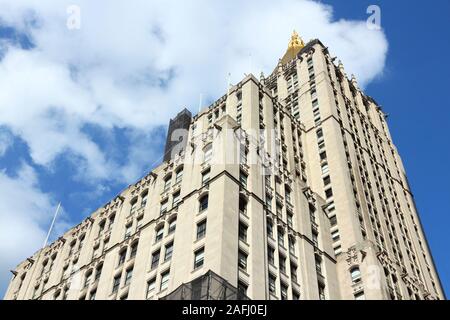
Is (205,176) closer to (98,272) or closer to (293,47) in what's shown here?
(98,272)

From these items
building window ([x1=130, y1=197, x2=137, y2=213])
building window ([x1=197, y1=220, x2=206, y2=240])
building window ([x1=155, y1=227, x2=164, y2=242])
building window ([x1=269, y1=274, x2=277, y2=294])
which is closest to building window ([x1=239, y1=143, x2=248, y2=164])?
building window ([x1=197, y1=220, x2=206, y2=240])

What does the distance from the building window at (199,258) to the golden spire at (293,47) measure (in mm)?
84000

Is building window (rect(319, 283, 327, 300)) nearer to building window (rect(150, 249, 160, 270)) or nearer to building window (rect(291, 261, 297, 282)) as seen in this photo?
building window (rect(291, 261, 297, 282))

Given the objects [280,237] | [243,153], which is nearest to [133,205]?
[243,153]

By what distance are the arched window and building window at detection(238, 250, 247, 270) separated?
14.1 metres

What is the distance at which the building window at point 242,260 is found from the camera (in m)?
41.5

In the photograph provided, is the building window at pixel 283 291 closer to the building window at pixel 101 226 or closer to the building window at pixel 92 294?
the building window at pixel 92 294

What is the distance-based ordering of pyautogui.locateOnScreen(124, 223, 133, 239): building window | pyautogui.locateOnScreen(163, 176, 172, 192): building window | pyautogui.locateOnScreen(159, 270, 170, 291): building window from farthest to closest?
pyautogui.locateOnScreen(163, 176, 172, 192): building window < pyautogui.locateOnScreen(124, 223, 133, 239): building window < pyautogui.locateOnScreen(159, 270, 170, 291): building window

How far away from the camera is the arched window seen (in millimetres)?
51125

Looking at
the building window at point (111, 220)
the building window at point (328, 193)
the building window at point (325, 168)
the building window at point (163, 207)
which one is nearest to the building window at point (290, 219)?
the building window at point (163, 207)

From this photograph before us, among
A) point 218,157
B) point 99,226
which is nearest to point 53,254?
point 99,226

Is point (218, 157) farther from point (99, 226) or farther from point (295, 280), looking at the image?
point (99, 226)

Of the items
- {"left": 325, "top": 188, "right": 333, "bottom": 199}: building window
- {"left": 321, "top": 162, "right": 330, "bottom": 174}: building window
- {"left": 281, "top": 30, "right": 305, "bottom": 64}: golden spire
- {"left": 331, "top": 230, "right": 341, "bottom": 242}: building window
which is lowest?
{"left": 331, "top": 230, "right": 341, "bottom": 242}: building window

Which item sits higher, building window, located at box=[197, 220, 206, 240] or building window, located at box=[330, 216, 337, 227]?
building window, located at box=[330, 216, 337, 227]
